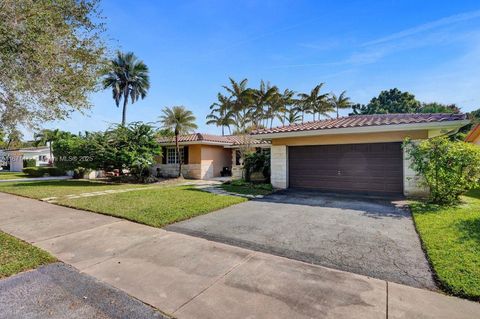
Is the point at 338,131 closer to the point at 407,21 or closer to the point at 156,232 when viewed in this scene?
the point at 407,21

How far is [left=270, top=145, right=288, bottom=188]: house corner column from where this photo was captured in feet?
40.1

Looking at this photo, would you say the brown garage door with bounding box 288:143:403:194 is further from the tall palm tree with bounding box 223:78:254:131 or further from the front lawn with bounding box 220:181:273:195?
the tall palm tree with bounding box 223:78:254:131

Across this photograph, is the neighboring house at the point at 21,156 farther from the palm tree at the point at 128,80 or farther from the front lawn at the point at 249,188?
the front lawn at the point at 249,188

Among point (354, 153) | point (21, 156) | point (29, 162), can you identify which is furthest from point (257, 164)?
point (21, 156)

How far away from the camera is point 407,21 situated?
8477 millimetres

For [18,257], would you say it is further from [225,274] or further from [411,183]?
[411,183]

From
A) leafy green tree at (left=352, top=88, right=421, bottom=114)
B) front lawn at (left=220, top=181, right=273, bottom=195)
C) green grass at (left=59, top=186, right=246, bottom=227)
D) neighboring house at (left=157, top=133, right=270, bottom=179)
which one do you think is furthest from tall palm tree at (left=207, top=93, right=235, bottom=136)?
leafy green tree at (left=352, top=88, right=421, bottom=114)

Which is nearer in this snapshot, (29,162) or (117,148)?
(117,148)

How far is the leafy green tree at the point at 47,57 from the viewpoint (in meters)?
5.82

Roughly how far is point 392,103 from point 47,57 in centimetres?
5392

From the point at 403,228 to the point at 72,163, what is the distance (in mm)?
19519

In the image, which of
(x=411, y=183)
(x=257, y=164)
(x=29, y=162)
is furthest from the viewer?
(x=29, y=162)

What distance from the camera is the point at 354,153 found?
10781 mm

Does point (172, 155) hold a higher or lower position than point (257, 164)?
higher
